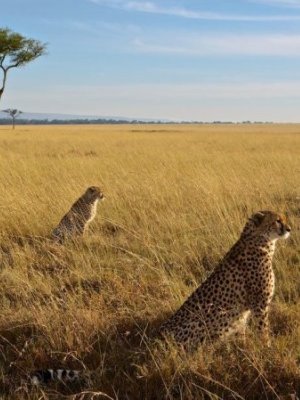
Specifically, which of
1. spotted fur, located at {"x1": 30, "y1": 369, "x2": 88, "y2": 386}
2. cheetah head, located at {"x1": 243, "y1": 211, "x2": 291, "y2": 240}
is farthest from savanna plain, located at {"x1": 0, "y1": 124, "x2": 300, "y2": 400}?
cheetah head, located at {"x1": 243, "y1": 211, "x2": 291, "y2": 240}

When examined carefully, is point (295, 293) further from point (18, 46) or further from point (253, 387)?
point (18, 46)

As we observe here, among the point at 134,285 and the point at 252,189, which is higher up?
the point at 252,189

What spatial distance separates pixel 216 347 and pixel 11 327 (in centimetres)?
127

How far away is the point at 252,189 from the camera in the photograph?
7.25 m

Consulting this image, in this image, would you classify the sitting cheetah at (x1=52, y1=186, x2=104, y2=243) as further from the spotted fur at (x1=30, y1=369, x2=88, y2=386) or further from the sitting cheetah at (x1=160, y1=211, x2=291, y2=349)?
the spotted fur at (x1=30, y1=369, x2=88, y2=386)

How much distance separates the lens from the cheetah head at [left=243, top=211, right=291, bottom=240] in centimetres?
330

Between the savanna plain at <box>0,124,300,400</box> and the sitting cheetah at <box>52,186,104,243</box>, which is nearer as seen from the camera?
the savanna plain at <box>0,124,300,400</box>

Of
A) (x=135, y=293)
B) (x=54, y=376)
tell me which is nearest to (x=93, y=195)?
(x=135, y=293)

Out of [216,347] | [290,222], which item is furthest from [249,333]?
[290,222]

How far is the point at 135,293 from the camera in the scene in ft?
12.3

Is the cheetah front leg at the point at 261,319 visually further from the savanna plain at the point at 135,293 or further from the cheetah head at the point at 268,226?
the cheetah head at the point at 268,226

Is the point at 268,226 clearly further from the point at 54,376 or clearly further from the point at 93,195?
the point at 93,195

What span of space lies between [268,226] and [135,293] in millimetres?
1037

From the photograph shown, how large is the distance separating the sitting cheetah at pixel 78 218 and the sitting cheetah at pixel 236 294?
8.22ft
